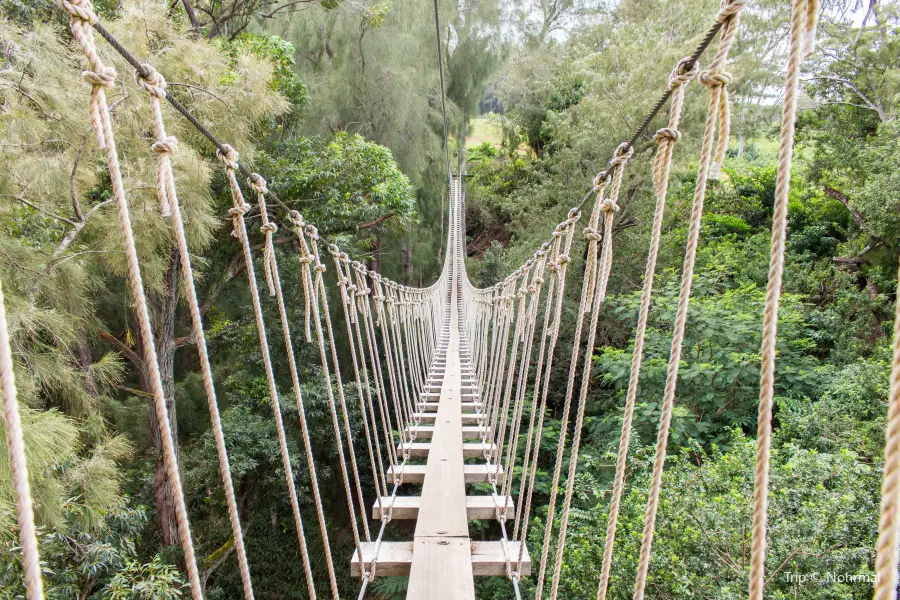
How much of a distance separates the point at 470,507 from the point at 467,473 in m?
0.30

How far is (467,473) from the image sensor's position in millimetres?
1679

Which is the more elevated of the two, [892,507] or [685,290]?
[685,290]

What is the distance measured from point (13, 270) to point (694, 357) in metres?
3.73

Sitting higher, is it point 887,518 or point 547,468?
point 887,518

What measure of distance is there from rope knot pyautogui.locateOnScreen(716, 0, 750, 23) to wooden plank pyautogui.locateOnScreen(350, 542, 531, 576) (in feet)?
3.41

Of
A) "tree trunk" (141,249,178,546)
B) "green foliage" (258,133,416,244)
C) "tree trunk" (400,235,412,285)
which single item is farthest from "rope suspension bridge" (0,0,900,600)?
"tree trunk" (400,235,412,285)

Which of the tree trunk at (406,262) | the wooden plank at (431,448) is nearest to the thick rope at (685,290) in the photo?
the wooden plank at (431,448)

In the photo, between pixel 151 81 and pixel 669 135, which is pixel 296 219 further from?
pixel 669 135

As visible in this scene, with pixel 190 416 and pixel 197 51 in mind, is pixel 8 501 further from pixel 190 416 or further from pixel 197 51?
pixel 190 416

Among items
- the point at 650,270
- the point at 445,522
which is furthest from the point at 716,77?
the point at 445,522

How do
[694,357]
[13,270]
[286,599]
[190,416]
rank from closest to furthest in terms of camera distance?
[13,270] < [694,357] < [286,599] < [190,416]

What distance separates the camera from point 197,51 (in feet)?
9.49

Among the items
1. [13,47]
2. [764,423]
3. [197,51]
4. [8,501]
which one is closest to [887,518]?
[764,423]

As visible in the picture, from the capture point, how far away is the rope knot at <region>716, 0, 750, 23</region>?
19.5 inches
